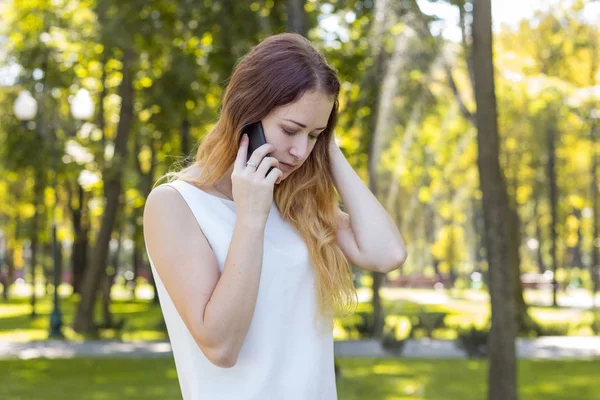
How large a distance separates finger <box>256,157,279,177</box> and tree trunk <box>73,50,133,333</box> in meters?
16.9

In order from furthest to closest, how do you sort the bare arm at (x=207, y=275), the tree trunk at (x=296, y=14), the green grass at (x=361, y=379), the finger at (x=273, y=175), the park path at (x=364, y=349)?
1. the park path at (x=364, y=349)
2. the green grass at (x=361, y=379)
3. the tree trunk at (x=296, y=14)
4. the finger at (x=273, y=175)
5. the bare arm at (x=207, y=275)

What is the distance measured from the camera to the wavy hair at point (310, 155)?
259 cm

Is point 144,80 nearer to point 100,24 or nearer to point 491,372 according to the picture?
point 100,24

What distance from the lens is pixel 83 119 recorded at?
69.8 feet

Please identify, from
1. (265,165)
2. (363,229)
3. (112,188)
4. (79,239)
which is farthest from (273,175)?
(79,239)

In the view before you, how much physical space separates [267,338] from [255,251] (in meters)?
0.25

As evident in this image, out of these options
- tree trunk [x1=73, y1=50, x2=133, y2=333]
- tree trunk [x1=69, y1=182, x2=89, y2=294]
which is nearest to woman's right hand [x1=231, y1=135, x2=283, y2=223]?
tree trunk [x1=73, y1=50, x2=133, y2=333]

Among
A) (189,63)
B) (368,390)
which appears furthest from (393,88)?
(368,390)

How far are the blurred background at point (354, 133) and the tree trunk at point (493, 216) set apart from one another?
0.07 ft

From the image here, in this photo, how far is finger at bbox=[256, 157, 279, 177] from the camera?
2.51 meters

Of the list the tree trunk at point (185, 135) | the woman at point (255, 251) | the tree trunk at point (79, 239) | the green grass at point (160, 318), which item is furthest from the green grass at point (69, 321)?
the woman at point (255, 251)

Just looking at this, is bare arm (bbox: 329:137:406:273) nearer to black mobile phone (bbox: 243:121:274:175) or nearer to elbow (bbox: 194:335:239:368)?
black mobile phone (bbox: 243:121:274:175)

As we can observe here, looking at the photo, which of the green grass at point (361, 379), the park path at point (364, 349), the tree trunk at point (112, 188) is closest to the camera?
the green grass at point (361, 379)

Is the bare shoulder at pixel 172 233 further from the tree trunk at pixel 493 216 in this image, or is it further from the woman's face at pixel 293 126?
the tree trunk at pixel 493 216
